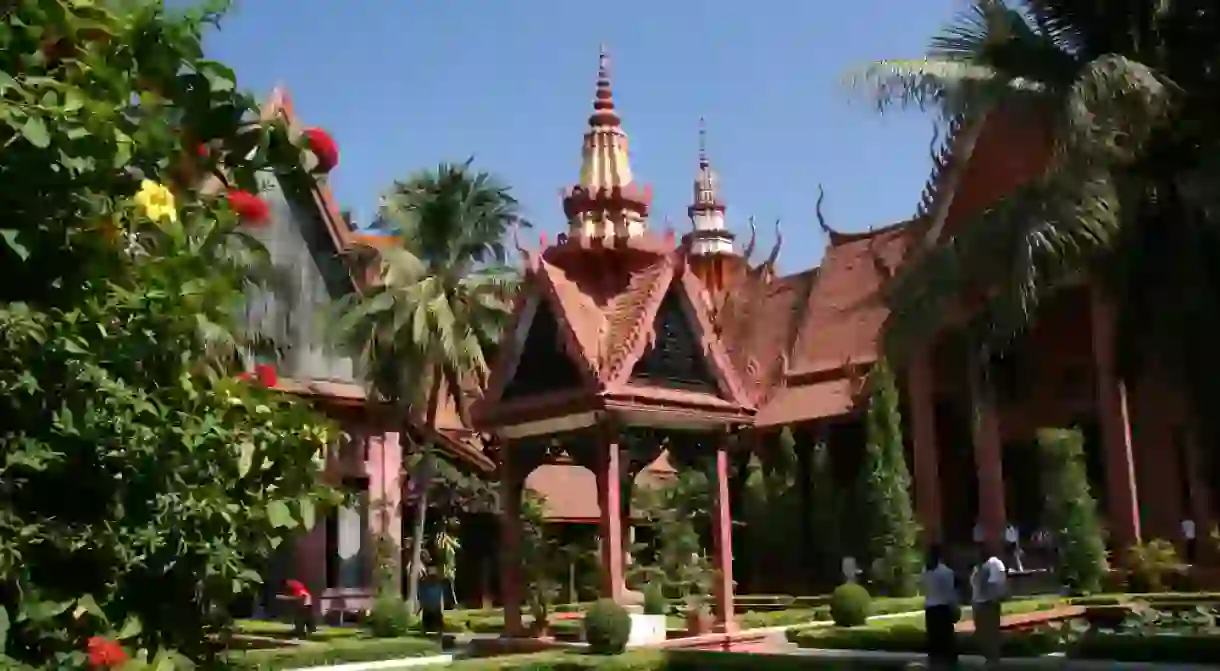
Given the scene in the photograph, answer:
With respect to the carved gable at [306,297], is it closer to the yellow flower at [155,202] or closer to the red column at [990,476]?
the red column at [990,476]

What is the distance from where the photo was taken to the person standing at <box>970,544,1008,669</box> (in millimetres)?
13203

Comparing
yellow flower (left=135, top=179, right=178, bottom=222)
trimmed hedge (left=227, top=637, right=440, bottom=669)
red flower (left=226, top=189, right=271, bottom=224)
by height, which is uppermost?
red flower (left=226, top=189, right=271, bottom=224)

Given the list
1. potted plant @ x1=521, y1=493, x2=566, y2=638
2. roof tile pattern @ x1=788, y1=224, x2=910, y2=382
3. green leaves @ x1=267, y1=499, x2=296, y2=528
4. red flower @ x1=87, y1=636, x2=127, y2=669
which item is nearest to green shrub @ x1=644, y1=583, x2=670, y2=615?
potted plant @ x1=521, y1=493, x2=566, y2=638

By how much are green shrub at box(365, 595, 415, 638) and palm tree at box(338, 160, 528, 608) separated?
10.8 ft

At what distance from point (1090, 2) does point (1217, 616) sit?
32.5 feet

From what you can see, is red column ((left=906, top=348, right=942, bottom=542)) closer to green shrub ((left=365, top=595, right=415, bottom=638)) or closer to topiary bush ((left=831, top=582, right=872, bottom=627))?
topiary bush ((left=831, top=582, right=872, bottom=627))

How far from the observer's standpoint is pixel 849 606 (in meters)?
20.5

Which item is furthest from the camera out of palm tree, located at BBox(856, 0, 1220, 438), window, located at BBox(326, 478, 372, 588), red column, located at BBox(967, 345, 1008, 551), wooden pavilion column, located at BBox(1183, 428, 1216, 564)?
window, located at BBox(326, 478, 372, 588)

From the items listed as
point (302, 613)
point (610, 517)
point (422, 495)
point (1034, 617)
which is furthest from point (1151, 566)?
point (302, 613)

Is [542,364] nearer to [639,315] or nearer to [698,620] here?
[639,315]

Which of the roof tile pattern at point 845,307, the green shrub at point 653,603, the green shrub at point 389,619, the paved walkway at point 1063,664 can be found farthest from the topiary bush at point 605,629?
the roof tile pattern at point 845,307

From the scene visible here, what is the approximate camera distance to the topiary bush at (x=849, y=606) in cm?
2056

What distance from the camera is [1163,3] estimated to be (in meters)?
12.5

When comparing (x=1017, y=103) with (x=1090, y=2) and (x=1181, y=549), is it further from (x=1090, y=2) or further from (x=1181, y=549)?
(x=1181, y=549)
